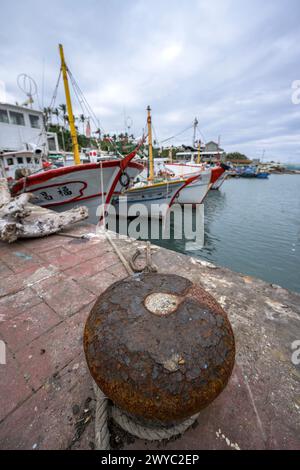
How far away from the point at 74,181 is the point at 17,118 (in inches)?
418

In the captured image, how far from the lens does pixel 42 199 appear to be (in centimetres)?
698

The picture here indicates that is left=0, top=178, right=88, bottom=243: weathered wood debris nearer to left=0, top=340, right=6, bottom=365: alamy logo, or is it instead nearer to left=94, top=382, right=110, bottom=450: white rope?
left=0, top=340, right=6, bottom=365: alamy logo

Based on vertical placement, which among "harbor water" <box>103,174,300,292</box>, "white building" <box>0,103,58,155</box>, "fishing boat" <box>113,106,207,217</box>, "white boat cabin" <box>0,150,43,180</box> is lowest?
"harbor water" <box>103,174,300,292</box>

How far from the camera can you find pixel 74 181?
21.5 ft

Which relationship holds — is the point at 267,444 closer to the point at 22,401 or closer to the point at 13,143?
the point at 22,401

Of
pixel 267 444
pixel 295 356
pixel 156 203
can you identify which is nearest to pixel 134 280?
pixel 267 444

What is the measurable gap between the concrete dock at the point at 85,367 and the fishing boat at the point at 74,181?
4.12 metres

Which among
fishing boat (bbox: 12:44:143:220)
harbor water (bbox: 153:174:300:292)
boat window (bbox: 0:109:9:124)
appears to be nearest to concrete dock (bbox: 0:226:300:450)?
fishing boat (bbox: 12:44:143:220)

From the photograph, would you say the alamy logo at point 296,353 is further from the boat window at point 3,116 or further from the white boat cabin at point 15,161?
the boat window at point 3,116

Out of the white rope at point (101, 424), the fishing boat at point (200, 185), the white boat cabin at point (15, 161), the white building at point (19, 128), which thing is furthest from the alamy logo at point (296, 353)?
the white building at point (19, 128)

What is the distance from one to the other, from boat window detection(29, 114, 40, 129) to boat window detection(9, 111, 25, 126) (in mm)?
614

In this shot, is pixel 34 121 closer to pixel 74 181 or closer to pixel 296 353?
pixel 74 181

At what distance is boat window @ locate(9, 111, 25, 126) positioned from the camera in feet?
40.3

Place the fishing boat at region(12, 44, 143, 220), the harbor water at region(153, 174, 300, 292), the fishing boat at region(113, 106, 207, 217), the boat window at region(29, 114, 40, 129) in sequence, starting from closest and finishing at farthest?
the fishing boat at region(12, 44, 143, 220) → the harbor water at region(153, 174, 300, 292) → the fishing boat at region(113, 106, 207, 217) → the boat window at region(29, 114, 40, 129)
